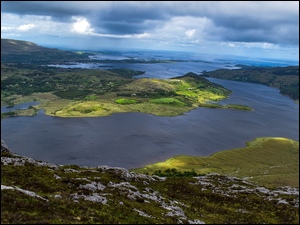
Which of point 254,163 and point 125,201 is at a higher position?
point 125,201

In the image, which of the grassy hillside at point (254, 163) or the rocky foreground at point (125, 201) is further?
the grassy hillside at point (254, 163)

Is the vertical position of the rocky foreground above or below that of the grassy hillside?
above

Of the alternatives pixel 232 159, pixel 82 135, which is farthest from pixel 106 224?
pixel 82 135

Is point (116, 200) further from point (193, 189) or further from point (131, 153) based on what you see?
point (131, 153)

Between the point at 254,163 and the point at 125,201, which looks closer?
the point at 125,201

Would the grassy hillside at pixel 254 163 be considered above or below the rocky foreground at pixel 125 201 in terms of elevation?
below
